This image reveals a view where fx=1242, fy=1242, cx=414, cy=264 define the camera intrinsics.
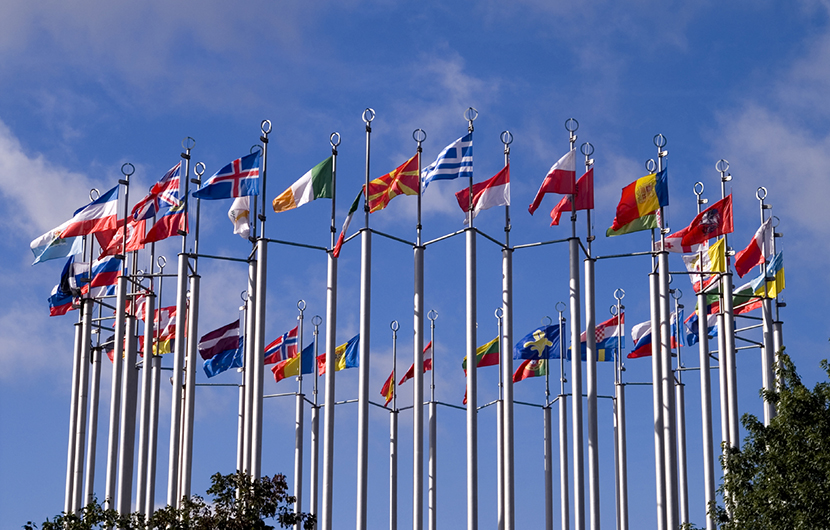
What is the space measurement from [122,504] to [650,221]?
19.1 meters

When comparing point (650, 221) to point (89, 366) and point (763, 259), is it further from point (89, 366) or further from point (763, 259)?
point (89, 366)

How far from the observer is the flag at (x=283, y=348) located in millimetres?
50156

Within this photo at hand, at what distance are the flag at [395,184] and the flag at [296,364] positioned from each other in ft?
41.1

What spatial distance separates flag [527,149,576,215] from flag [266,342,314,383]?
1487 centimetres

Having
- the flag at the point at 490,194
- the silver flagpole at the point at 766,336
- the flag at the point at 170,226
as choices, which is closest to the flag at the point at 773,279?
the silver flagpole at the point at 766,336

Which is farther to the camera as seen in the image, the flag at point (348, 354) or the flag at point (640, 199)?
the flag at point (348, 354)

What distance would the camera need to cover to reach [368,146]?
3969 centimetres

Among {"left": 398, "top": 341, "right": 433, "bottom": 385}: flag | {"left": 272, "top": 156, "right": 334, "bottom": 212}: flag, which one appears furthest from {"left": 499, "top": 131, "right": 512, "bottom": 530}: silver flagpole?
{"left": 398, "top": 341, "right": 433, "bottom": 385}: flag

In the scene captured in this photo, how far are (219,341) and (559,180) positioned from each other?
51.0 feet

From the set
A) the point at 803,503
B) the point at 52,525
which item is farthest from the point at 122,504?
the point at 803,503

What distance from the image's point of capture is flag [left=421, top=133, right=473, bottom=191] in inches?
1545

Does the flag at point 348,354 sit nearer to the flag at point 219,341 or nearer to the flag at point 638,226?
the flag at point 219,341

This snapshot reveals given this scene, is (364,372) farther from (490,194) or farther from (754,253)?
(754,253)

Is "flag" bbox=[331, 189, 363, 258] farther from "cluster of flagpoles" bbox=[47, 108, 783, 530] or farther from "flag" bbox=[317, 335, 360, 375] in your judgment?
"flag" bbox=[317, 335, 360, 375]
